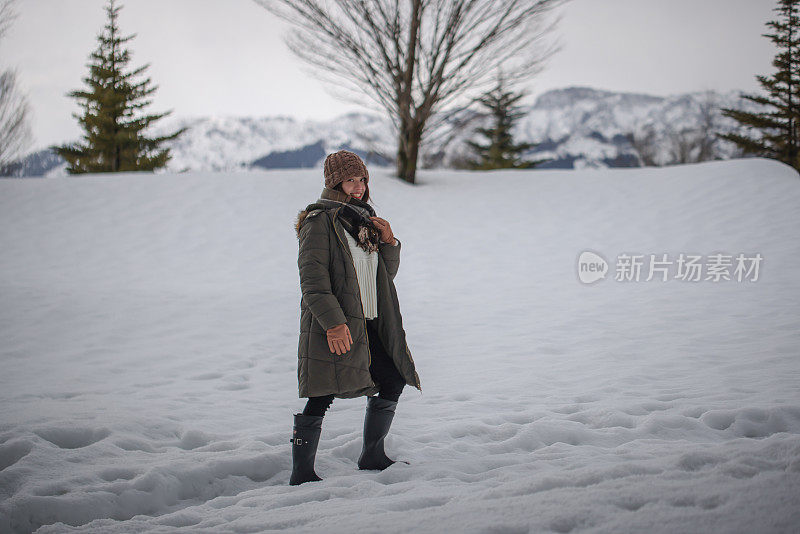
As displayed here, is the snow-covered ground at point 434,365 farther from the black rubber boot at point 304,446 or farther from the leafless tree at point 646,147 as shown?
the leafless tree at point 646,147

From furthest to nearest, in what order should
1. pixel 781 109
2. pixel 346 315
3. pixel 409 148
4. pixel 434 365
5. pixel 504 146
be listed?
pixel 504 146, pixel 781 109, pixel 409 148, pixel 434 365, pixel 346 315

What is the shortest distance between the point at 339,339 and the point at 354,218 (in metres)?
0.65

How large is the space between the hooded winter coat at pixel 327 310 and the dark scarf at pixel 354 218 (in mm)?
23

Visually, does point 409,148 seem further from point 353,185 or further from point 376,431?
point 376,431

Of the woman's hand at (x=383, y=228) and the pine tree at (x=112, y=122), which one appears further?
the pine tree at (x=112, y=122)

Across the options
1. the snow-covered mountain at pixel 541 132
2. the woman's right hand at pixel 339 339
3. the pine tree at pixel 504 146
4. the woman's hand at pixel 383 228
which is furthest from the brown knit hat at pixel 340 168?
the snow-covered mountain at pixel 541 132

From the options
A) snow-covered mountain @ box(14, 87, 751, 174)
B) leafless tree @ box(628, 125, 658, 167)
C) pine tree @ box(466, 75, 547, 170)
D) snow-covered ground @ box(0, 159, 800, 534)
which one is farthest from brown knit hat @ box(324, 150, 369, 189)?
snow-covered mountain @ box(14, 87, 751, 174)

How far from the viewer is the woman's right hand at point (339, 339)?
2.46 m

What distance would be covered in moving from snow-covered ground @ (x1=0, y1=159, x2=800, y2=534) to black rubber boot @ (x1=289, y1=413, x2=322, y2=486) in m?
0.08

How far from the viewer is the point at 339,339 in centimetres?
247

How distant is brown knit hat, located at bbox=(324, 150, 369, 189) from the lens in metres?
2.67

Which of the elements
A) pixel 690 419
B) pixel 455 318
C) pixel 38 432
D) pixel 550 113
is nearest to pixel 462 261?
pixel 455 318

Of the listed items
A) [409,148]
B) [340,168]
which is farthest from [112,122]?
[340,168]

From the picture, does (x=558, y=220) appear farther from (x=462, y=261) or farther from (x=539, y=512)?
(x=539, y=512)
